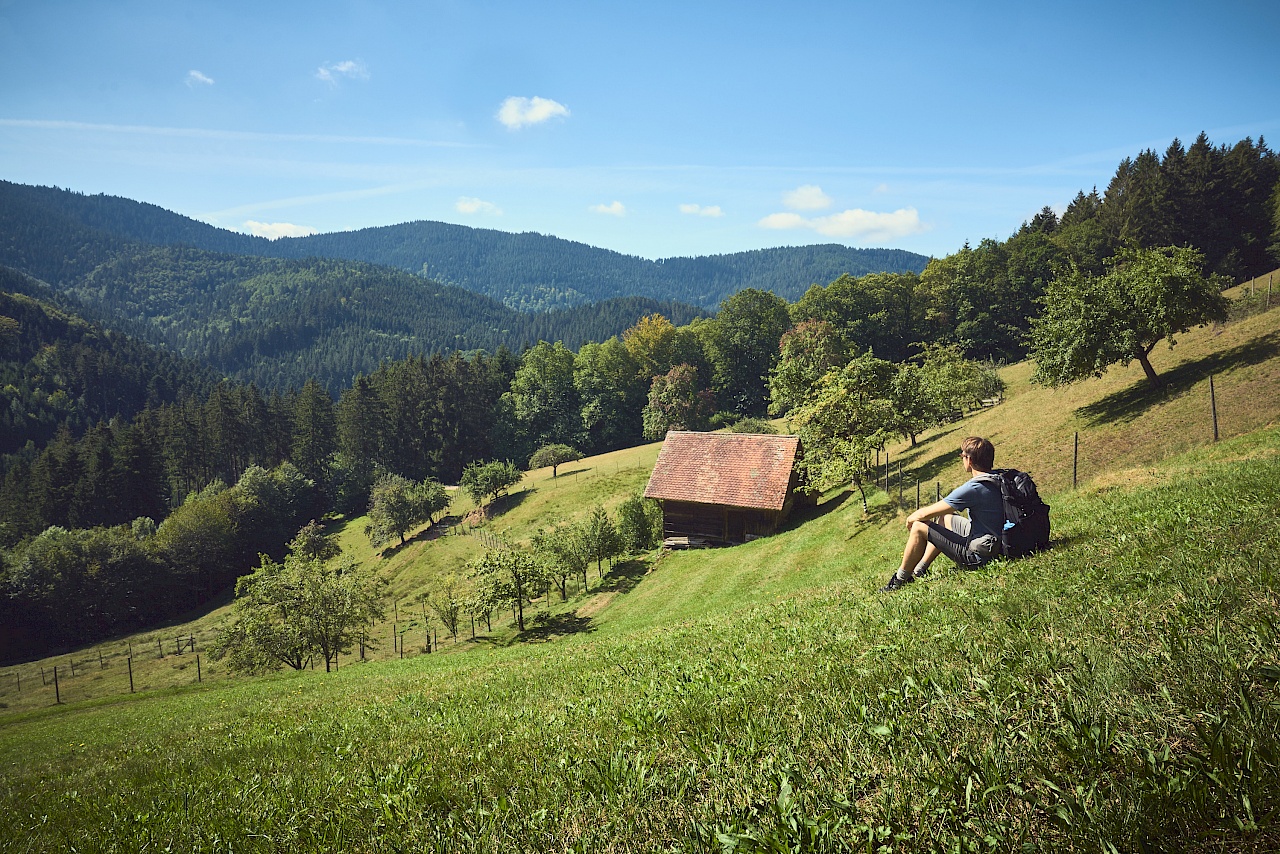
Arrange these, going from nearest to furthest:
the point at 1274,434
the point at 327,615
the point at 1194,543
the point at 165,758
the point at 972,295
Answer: the point at 1194,543 < the point at 165,758 < the point at 1274,434 < the point at 327,615 < the point at 972,295

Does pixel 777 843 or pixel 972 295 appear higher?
pixel 972 295

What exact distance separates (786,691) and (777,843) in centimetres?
241

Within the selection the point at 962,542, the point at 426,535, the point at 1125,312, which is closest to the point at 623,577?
the point at 1125,312

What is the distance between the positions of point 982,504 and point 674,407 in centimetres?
7359

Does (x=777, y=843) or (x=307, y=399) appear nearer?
(x=777, y=843)

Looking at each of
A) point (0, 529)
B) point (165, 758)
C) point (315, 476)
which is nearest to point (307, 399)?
point (315, 476)

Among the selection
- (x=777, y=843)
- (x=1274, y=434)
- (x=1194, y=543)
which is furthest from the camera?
(x=1274, y=434)

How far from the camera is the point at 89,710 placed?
23.5 m

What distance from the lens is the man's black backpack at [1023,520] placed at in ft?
27.0

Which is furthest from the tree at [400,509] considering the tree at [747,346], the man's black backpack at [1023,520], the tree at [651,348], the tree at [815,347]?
the man's black backpack at [1023,520]

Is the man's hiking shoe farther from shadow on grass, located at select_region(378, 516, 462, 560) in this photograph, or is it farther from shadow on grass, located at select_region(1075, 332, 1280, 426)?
shadow on grass, located at select_region(378, 516, 462, 560)

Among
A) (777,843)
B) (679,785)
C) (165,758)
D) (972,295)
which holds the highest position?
(972,295)

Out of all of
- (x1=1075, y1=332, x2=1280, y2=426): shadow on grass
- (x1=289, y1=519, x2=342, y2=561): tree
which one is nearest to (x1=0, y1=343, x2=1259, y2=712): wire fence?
(x1=1075, y1=332, x2=1280, y2=426): shadow on grass

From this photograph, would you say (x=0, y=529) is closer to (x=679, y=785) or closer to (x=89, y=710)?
(x=89, y=710)
